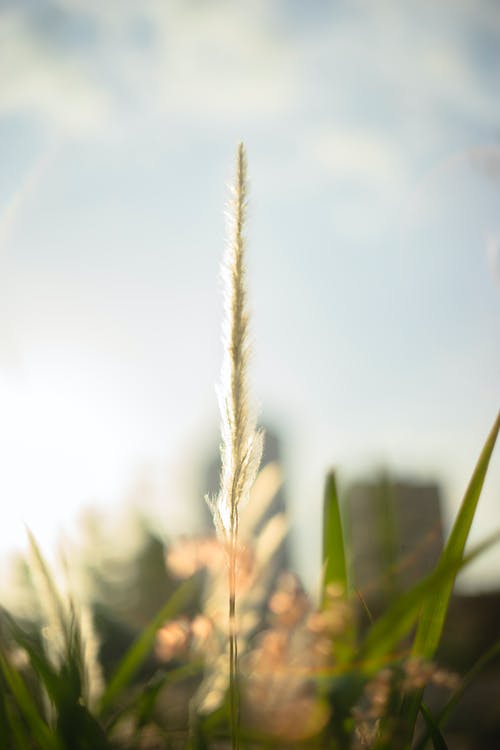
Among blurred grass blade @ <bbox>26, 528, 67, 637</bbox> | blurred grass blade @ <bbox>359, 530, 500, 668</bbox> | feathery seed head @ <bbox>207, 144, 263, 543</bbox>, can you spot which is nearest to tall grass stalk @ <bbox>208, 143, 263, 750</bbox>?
feathery seed head @ <bbox>207, 144, 263, 543</bbox>

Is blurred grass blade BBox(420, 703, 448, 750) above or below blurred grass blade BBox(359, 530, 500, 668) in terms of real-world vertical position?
below

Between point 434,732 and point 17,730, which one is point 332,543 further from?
point 17,730

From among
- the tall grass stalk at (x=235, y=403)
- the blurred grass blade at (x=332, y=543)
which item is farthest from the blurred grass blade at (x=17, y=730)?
the blurred grass blade at (x=332, y=543)

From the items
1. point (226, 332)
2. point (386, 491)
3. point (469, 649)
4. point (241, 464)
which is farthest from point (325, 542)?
point (469, 649)

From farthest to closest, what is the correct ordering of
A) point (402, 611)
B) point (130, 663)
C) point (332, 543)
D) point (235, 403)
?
point (130, 663) < point (332, 543) < point (235, 403) < point (402, 611)

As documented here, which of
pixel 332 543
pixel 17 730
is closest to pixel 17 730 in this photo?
pixel 17 730

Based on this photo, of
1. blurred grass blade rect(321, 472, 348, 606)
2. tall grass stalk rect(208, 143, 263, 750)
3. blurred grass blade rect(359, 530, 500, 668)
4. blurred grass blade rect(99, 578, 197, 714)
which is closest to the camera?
blurred grass blade rect(359, 530, 500, 668)

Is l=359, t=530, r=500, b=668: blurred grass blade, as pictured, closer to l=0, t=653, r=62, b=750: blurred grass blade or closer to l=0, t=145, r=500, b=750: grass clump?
l=0, t=145, r=500, b=750: grass clump

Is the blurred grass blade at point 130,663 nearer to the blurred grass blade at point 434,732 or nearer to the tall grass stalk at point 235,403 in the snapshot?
the tall grass stalk at point 235,403
